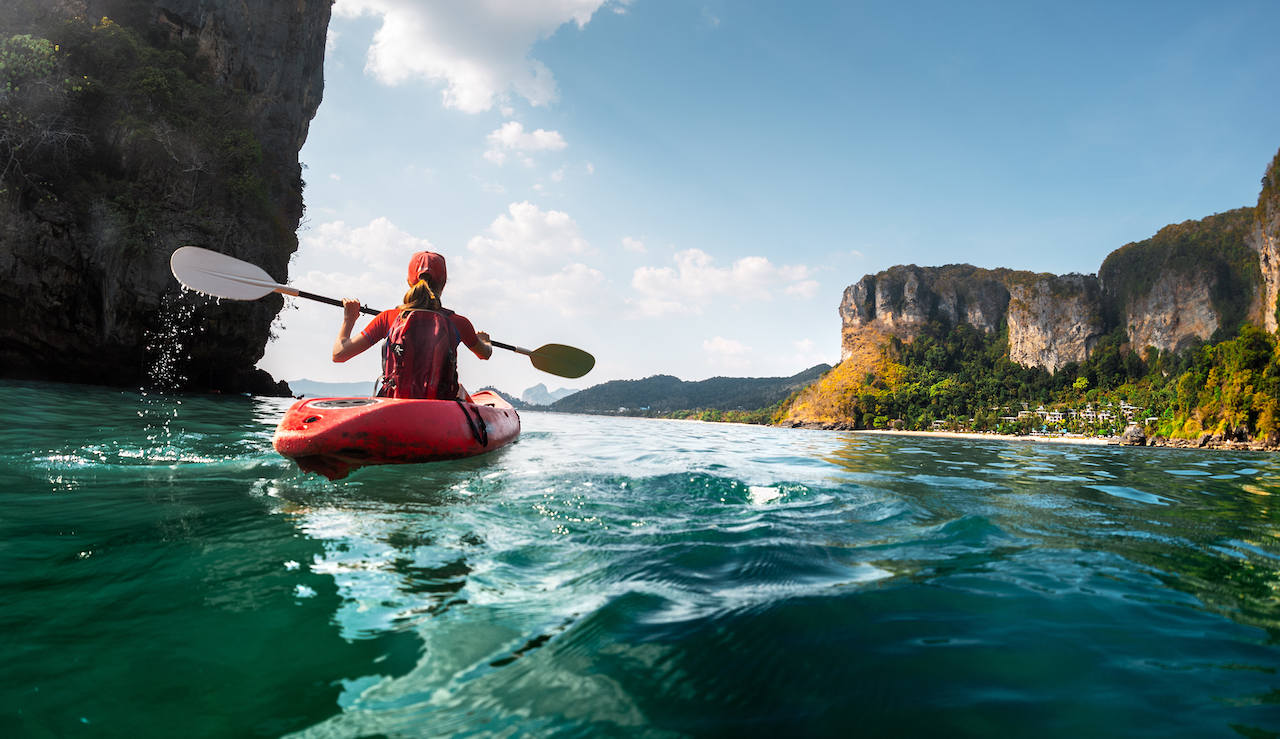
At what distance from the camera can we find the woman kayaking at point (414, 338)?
534 cm

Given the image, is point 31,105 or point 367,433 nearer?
point 367,433

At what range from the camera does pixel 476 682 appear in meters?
1.45

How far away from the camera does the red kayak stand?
4070 millimetres

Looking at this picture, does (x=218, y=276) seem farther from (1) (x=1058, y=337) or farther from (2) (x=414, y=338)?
(1) (x=1058, y=337)

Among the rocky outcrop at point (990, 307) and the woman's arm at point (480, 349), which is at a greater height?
the rocky outcrop at point (990, 307)

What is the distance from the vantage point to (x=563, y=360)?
8.47 m

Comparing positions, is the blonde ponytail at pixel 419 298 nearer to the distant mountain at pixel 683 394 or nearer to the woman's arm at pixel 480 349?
the woman's arm at pixel 480 349

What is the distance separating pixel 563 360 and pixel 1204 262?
104 meters

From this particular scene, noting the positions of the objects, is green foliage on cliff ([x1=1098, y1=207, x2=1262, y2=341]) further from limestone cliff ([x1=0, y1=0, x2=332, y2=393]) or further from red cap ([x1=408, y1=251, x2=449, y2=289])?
Result: limestone cliff ([x1=0, y1=0, x2=332, y2=393])

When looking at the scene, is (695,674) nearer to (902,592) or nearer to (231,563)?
(902,592)

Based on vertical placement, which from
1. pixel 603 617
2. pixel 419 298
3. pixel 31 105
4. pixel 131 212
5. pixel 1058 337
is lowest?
pixel 603 617

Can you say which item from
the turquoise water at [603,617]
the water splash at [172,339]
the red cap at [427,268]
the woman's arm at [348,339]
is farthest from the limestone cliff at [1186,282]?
the water splash at [172,339]

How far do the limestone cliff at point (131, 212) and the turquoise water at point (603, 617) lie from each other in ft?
62.8

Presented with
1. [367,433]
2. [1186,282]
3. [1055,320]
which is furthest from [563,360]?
[1055,320]
